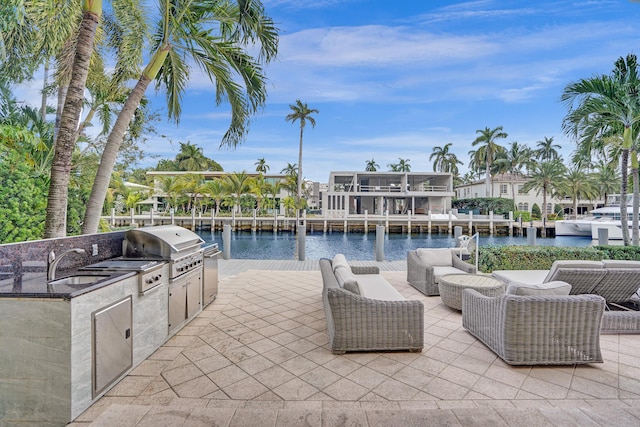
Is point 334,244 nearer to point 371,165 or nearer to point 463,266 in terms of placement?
point 463,266

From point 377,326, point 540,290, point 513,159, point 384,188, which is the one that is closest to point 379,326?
point 377,326

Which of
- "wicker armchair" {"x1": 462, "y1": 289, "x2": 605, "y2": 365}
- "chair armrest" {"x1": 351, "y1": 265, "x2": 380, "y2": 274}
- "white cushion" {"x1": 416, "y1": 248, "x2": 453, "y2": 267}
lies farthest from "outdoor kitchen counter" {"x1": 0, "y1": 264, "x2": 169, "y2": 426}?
"white cushion" {"x1": 416, "y1": 248, "x2": 453, "y2": 267}

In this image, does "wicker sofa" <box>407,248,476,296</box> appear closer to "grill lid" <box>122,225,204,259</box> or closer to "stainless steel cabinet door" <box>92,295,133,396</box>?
"grill lid" <box>122,225,204,259</box>

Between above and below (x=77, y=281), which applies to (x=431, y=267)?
below

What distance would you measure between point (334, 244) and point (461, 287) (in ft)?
51.3

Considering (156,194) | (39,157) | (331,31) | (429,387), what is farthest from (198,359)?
(156,194)

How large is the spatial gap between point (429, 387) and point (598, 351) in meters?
1.60

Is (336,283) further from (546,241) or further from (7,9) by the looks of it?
(546,241)

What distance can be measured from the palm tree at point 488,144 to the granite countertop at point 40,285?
3716 centimetres

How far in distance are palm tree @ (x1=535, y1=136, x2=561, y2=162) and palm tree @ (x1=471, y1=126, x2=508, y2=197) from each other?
35.2ft

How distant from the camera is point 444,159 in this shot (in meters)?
41.4

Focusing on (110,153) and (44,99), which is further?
(44,99)

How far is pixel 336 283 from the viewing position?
3213 mm

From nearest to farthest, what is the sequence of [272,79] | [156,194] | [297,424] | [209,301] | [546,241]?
[297,424] < [209,301] < [272,79] < [546,241] < [156,194]
